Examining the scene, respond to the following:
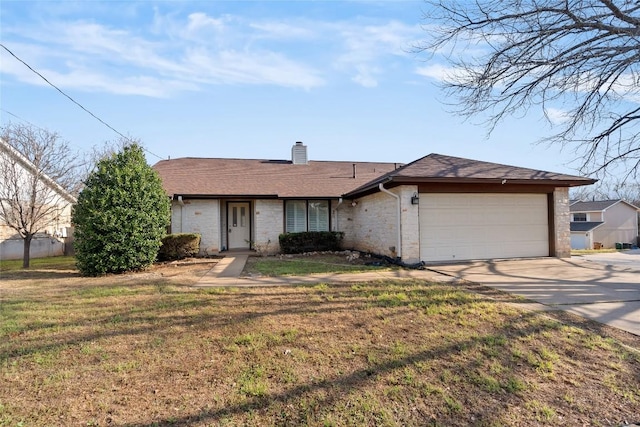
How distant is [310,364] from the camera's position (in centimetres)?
355

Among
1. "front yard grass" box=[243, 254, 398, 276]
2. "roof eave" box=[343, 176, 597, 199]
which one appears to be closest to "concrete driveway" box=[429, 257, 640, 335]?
"front yard grass" box=[243, 254, 398, 276]

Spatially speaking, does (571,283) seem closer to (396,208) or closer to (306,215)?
(396,208)

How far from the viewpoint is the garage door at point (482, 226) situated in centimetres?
1059

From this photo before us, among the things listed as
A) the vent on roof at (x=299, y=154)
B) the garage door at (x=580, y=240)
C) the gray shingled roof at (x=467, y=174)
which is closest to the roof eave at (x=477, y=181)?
the gray shingled roof at (x=467, y=174)

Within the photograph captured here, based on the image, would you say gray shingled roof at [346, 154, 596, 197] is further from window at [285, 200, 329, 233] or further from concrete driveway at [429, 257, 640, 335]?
window at [285, 200, 329, 233]

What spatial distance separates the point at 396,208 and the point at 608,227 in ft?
135

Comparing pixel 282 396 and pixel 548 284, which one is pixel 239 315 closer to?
pixel 282 396

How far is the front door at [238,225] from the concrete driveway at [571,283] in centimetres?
872

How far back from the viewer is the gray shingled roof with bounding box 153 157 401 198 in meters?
14.1

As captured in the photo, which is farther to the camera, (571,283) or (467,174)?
(467,174)

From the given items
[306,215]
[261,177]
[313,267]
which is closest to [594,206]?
[306,215]

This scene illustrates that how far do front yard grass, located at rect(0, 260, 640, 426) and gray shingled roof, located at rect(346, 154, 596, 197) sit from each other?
5.01m

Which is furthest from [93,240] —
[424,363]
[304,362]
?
[424,363]

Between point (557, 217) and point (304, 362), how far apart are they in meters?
11.3
